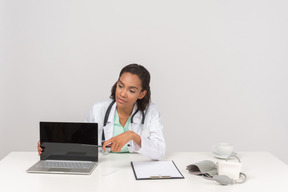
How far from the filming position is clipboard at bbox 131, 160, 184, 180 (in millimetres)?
1621

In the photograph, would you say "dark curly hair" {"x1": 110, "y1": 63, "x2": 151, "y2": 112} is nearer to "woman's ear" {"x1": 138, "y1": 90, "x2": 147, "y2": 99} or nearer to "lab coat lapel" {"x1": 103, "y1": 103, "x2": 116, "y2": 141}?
"woman's ear" {"x1": 138, "y1": 90, "x2": 147, "y2": 99}

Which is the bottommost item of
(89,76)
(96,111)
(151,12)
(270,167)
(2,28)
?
(270,167)

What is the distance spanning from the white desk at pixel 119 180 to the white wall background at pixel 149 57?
1503 mm

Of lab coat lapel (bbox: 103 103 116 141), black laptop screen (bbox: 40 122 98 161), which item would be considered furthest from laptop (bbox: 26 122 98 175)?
lab coat lapel (bbox: 103 103 116 141)

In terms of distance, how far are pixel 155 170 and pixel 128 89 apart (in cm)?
62

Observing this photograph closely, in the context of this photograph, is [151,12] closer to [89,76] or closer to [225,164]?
[89,76]

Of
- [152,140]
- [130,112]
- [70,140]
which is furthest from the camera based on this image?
[130,112]

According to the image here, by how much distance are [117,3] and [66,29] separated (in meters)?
0.57

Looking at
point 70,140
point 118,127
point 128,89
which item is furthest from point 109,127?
point 70,140

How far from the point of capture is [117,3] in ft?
10.7

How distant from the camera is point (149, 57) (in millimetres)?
3311

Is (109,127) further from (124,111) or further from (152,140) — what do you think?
(152,140)

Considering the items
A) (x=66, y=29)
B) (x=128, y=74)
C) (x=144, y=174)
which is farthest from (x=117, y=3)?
(x=144, y=174)

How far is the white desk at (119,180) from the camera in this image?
4.87 ft
